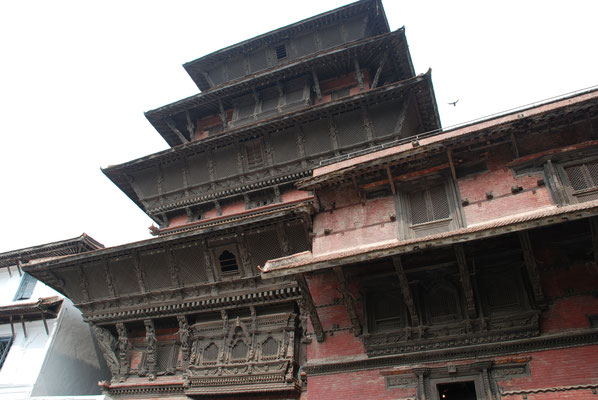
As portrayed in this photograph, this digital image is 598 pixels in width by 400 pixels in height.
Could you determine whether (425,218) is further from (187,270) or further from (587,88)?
(187,270)

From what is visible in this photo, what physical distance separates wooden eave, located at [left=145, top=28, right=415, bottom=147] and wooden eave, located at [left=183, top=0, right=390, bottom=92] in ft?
10.1

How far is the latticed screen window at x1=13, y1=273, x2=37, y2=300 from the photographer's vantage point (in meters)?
19.7

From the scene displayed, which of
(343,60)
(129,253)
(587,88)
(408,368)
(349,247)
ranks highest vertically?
(343,60)

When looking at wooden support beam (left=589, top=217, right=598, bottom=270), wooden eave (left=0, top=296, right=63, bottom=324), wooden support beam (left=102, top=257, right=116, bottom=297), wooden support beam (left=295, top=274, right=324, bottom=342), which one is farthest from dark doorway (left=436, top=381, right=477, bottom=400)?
wooden eave (left=0, top=296, right=63, bottom=324)

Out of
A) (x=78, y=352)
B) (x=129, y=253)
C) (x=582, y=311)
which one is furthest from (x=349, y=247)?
(x=78, y=352)

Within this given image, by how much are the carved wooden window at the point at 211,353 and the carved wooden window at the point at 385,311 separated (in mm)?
5413

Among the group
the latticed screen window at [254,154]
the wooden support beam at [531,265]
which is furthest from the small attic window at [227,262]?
the wooden support beam at [531,265]

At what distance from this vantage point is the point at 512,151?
10.6 meters

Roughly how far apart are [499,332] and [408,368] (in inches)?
80.8

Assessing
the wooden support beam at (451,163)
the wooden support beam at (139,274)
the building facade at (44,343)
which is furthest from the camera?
the building facade at (44,343)

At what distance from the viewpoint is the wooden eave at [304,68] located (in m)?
17.8

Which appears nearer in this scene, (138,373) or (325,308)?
(325,308)

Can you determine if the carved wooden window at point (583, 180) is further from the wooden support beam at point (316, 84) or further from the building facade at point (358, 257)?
the wooden support beam at point (316, 84)

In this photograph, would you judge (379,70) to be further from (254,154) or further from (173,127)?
(173,127)
